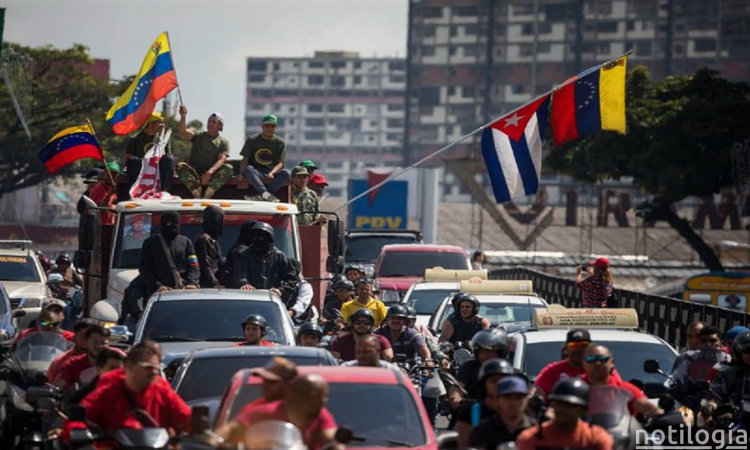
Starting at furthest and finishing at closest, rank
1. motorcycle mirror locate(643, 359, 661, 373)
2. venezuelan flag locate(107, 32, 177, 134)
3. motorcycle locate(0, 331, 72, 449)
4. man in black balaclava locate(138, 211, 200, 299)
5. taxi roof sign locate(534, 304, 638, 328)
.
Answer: venezuelan flag locate(107, 32, 177, 134), man in black balaclava locate(138, 211, 200, 299), taxi roof sign locate(534, 304, 638, 328), motorcycle locate(0, 331, 72, 449), motorcycle mirror locate(643, 359, 661, 373)

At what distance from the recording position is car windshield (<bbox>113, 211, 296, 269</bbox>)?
20391 millimetres

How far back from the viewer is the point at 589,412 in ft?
37.3

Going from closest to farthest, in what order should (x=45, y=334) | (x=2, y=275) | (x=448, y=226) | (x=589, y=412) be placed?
(x=589, y=412) < (x=45, y=334) < (x=2, y=275) < (x=448, y=226)

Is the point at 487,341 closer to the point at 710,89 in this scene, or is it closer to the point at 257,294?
the point at 257,294

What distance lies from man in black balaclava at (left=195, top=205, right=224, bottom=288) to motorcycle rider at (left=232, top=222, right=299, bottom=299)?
289 millimetres

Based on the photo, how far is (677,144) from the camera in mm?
62938

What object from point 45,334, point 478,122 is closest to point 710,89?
point 45,334

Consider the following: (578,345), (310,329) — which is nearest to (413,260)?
(310,329)

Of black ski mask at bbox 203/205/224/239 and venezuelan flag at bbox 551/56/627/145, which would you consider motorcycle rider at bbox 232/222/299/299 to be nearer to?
black ski mask at bbox 203/205/224/239

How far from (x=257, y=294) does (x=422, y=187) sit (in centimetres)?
4883

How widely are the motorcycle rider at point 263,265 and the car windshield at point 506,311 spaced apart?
397 cm

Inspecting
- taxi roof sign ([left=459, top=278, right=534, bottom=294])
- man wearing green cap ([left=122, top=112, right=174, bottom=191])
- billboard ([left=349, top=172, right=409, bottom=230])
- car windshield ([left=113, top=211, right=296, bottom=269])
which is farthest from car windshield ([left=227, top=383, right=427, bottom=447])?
billboard ([left=349, top=172, right=409, bottom=230])

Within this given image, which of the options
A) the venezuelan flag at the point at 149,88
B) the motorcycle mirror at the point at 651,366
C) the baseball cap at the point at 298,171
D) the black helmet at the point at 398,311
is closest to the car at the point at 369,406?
the motorcycle mirror at the point at 651,366

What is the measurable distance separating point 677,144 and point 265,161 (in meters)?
41.7
